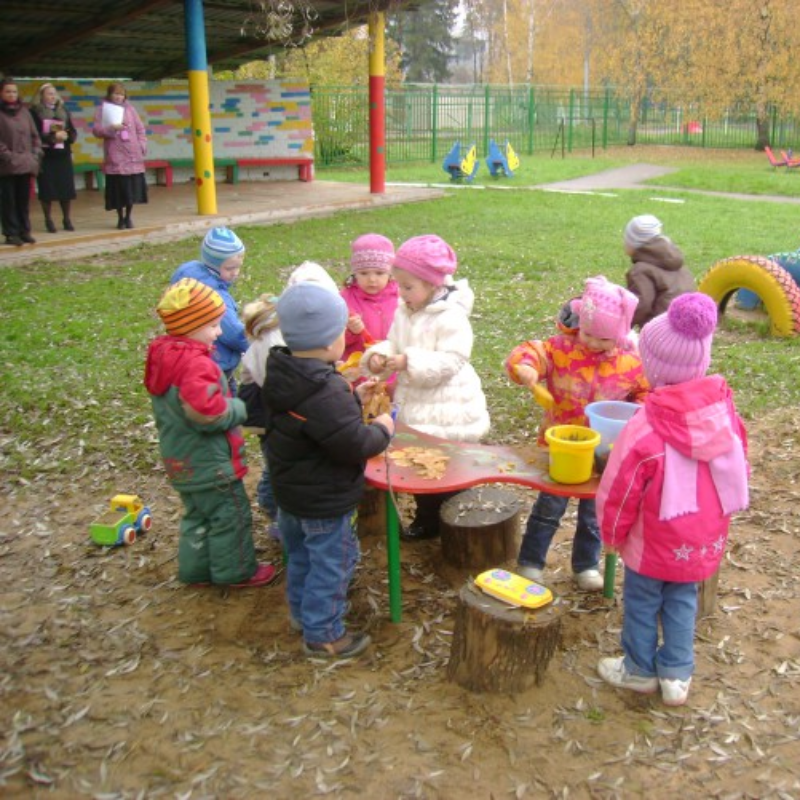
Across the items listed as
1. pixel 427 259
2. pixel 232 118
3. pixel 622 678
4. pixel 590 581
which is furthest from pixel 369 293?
pixel 232 118

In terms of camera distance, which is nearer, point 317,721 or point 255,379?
point 317,721

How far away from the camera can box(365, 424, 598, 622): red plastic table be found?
3.27m

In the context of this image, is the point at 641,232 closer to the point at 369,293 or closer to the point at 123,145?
the point at 369,293

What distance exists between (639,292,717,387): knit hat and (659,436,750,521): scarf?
9.5 inches

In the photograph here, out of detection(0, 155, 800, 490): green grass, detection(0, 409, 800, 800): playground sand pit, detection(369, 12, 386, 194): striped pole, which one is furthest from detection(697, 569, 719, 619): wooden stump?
detection(369, 12, 386, 194): striped pole

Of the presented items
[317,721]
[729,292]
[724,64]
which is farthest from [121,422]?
[724,64]

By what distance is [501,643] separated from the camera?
10.2ft

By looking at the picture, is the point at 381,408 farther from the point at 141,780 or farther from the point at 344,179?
the point at 344,179

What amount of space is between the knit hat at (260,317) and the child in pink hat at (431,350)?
470 mm

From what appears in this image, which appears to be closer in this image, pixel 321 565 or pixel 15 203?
pixel 321 565

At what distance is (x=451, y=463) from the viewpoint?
11.5 ft

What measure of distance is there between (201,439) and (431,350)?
1050 mm

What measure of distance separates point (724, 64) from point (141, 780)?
32.0 metres

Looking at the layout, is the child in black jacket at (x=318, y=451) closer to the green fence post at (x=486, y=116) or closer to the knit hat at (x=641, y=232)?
the knit hat at (x=641, y=232)
